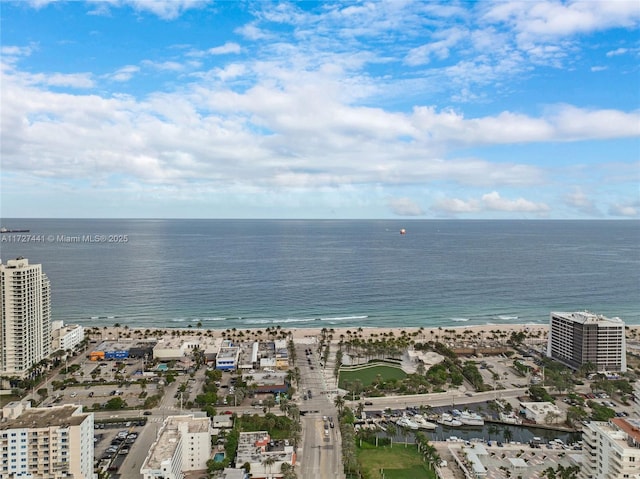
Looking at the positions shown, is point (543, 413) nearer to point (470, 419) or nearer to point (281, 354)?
point (470, 419)

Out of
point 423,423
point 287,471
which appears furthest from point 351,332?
point 287,471

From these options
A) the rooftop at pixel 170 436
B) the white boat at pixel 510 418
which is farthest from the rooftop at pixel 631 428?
the rooftop at pixel 170 436

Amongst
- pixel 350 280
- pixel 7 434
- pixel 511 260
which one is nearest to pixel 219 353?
pixel 7 434

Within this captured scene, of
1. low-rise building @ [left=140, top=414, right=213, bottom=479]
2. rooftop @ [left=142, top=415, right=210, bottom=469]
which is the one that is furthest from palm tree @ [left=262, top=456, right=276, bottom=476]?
rooftop @ [left=142, top=415, right=210, bottom=469]

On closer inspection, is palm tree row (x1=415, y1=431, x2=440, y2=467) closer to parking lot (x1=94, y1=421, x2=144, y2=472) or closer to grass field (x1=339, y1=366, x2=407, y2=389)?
grass field (x1=339, y1=366, x2=407, y2=389)

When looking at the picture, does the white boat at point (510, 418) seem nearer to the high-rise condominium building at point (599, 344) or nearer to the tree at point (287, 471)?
the high-rise condominium building at point (599, 344)
